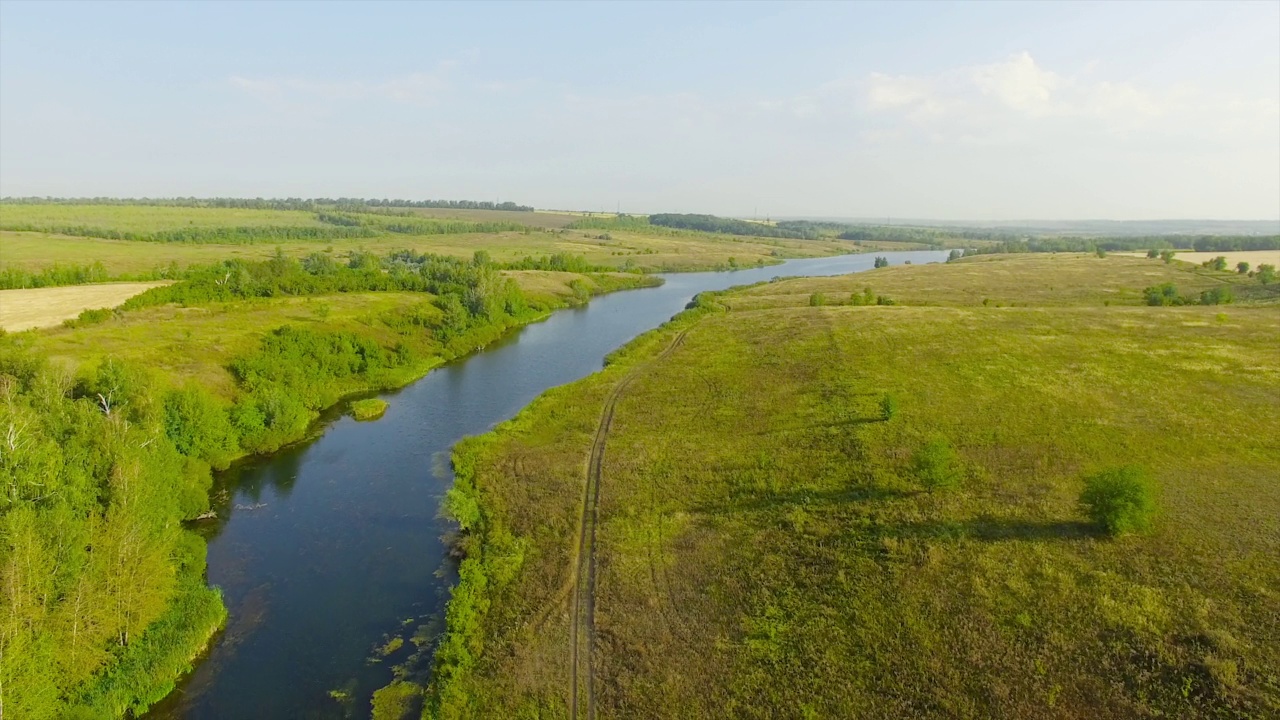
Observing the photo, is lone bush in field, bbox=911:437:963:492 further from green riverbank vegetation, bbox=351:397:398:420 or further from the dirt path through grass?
green riverbank vegetation, bbox=351:397:398:420

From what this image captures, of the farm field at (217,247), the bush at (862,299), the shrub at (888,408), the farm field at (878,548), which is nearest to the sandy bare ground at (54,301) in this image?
the farm field at (217,247)

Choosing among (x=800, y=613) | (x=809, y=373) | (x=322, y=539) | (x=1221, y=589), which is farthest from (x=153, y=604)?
(x=809, y=373)

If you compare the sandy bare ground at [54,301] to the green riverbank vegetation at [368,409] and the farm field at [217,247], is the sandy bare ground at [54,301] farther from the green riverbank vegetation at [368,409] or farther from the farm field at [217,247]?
the green riverbank vegetation at [368,409]

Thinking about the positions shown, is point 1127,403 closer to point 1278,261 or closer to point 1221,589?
point 1221,589

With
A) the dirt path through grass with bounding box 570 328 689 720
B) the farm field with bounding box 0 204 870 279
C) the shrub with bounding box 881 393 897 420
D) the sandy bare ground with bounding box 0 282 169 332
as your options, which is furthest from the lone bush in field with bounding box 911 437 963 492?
the farm field with bounding box 0 204 870 279

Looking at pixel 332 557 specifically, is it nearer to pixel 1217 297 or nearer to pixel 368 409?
pixel 368 409
